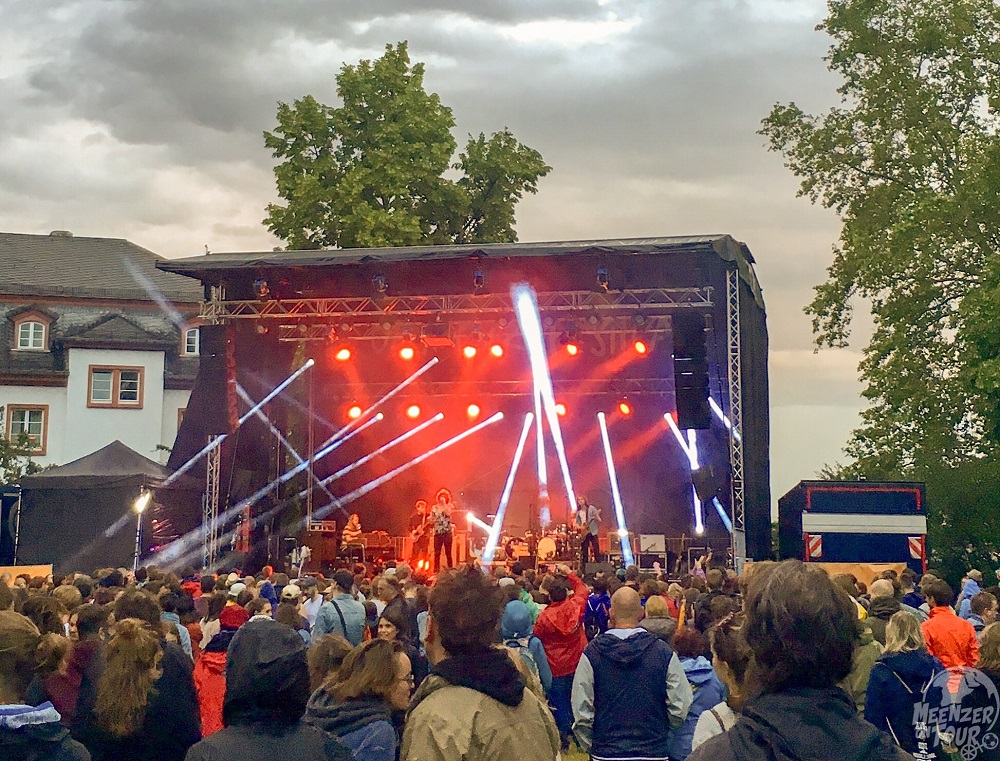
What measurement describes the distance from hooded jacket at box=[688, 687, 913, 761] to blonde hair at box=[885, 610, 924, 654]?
3445 millimetres

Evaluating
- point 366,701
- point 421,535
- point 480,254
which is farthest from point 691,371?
point 366,701

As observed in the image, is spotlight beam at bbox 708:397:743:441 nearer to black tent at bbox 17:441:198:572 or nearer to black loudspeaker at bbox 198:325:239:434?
black loudspeaker at bbox 198:325:239:434

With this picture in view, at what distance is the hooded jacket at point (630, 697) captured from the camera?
537 cm

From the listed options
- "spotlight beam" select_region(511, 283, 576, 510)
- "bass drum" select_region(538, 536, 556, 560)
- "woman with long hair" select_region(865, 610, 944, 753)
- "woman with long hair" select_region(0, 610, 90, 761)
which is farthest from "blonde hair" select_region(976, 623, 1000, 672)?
"bass drum" select_region(538, 536, 556, 560)

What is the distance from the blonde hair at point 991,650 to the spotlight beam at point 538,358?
14.7 meters

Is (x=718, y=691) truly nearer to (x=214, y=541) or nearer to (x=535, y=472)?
(x=214, y=541)

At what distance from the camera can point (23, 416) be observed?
1442 inches

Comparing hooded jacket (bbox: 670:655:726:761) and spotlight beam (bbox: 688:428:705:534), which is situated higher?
spotlight beam (bbox: 688:428:705:534)

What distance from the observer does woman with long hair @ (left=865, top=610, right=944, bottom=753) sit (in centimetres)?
547

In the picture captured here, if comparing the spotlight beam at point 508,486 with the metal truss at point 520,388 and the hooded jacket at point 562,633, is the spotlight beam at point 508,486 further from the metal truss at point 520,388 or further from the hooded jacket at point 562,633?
the hooded jacket at point 562,633

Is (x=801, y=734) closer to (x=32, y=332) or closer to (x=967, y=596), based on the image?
(x=967, y=596)

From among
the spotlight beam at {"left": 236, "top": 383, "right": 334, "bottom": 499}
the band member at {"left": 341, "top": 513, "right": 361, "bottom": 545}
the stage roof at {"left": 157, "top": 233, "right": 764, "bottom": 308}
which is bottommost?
the band member at {"left": 341, "top": 513, "right": 361, "bottom": 545}

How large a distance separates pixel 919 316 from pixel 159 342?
23.4m

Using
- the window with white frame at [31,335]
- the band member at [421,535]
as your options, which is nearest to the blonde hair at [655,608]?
the band member at [421,535]
